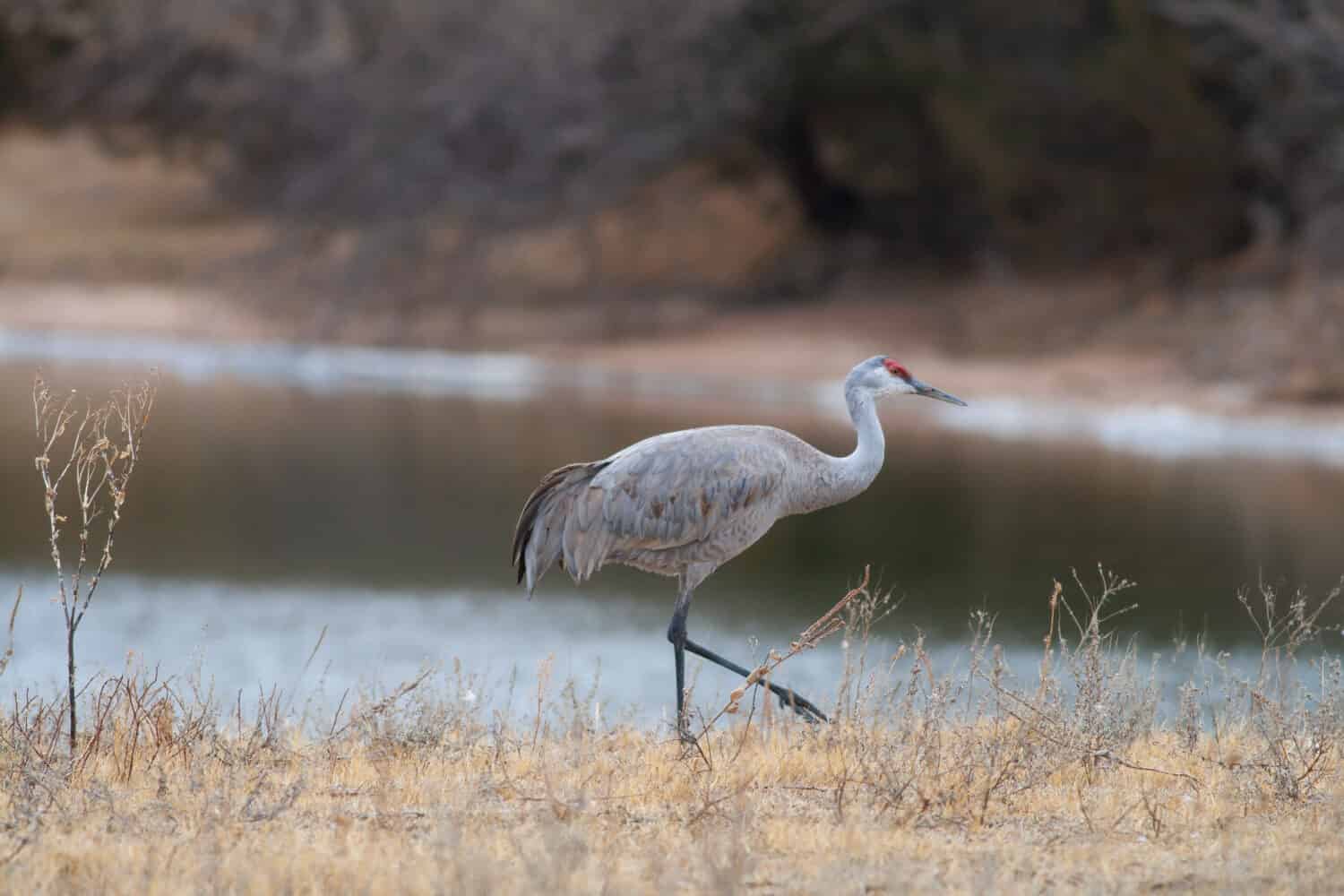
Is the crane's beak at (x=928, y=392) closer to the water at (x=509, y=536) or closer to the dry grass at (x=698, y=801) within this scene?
the dry grass at (x=698, y=801)

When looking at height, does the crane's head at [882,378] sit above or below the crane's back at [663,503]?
above

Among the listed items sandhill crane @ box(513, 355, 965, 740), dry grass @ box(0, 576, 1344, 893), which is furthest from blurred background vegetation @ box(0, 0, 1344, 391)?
dry grass @ box(0, 576, 1344, 893)

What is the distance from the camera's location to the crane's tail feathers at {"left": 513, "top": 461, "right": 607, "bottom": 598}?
278 inches

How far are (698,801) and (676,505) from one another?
1.80 meters

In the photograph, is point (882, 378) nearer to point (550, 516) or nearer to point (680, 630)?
point (680, 630)

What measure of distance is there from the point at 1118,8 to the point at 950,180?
3878 mm

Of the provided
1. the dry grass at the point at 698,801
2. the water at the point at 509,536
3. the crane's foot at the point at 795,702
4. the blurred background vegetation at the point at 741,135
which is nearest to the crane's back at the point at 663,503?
the crane's foot at the point at 795,702

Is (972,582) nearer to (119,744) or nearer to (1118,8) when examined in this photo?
(119,744)

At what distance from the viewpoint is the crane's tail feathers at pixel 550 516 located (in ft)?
23.2

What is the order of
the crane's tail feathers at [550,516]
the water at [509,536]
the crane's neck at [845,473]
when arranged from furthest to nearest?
the water at [509,536], the crane's neck at [845,473], the crane's tail feathers at [550,516]

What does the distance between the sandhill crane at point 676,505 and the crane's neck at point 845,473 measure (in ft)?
0.04

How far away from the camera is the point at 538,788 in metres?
5.41

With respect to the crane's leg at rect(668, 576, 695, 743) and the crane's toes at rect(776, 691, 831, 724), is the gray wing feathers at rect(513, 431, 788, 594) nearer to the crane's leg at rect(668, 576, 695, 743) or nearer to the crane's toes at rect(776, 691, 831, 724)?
the crane's leg at rect(668, 576, 695, 743)

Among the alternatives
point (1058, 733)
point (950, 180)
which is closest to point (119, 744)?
point (1058, 733)
